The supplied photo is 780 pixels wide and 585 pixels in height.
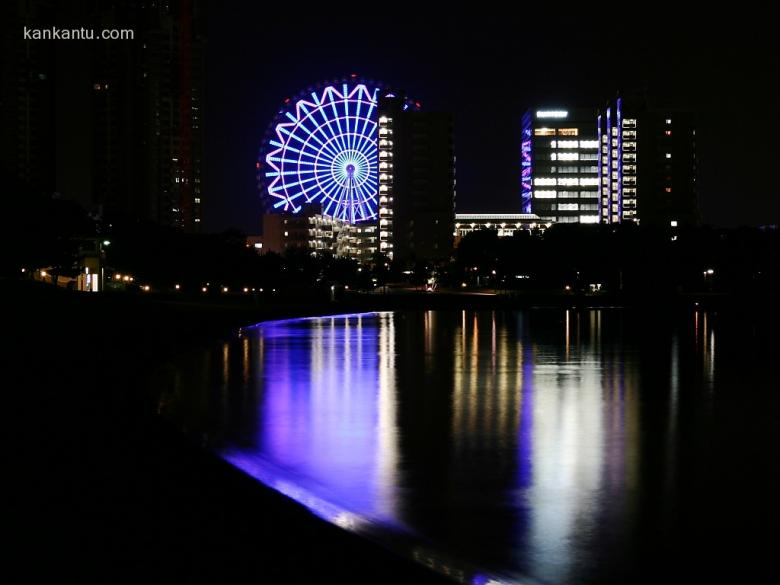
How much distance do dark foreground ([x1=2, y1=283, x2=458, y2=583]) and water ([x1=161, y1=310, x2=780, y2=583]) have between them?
2.60 feet

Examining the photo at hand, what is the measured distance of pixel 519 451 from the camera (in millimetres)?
11523

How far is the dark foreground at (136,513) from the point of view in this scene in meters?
6.01

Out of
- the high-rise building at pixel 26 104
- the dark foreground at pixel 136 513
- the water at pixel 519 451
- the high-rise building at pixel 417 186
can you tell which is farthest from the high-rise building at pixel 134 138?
the dark foreground at pixel 136 513

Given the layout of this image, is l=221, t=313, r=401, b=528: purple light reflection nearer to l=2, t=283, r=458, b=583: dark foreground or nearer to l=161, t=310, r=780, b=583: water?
l=161, t=310, r=780, b=583: water

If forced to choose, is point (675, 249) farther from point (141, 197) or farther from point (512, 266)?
point (141, 197)

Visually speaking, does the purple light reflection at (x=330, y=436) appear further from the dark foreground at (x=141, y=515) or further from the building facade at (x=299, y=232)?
the building facade at (x=299, y=232)

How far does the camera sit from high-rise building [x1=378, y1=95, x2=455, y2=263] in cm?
17538

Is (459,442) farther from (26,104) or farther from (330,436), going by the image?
(26,104)

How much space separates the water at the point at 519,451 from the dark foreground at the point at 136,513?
0.79 m

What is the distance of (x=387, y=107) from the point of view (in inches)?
7224

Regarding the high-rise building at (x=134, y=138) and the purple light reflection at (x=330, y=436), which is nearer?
the purple light reflection at (x=330, y=436)

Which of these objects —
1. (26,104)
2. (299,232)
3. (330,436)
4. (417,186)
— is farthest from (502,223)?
(330,436)

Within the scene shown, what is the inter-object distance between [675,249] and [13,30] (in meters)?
129

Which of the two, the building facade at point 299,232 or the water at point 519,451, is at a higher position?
the building facade at point 299,232
